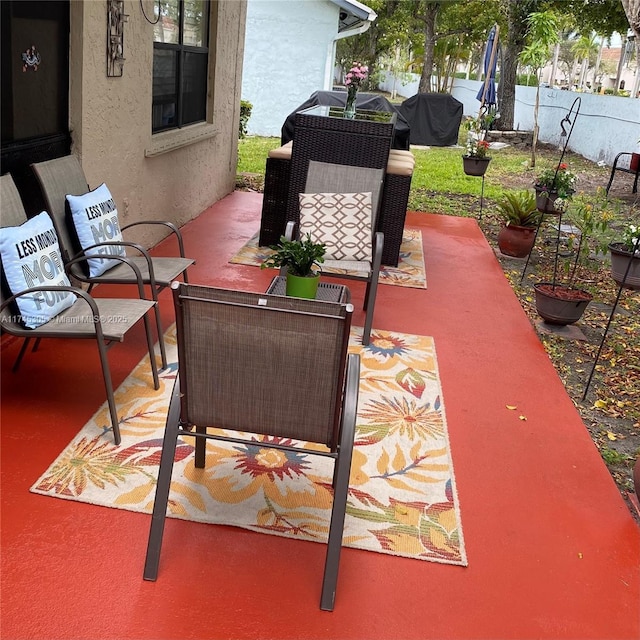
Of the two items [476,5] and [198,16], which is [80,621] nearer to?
[198,16]

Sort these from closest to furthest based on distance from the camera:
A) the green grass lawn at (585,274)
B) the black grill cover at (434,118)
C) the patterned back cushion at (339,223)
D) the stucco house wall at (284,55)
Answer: the green grass lawn at (585,274) < the patterned back cushion at (339,223) < the stucco house wall at (284,55) < the black grill cover at (434,118)

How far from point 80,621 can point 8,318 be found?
4.93 feet

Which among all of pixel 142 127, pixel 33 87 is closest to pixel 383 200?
pixel 142 127

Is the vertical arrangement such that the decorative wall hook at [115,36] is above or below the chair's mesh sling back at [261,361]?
above

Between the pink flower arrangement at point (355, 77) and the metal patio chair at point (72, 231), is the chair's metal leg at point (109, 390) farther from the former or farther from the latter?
the pink flower arrangement at point (355, 77)

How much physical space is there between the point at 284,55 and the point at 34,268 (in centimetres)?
1350

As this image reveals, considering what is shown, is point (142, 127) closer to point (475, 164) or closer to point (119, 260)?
point (119, 260)

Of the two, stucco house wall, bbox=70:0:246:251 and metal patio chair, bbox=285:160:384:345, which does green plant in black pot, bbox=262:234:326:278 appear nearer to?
metal patio chair, bbox=285:160:384:345

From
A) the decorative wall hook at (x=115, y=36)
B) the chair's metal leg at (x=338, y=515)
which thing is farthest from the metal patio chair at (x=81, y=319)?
the decorative wall hook at (x=115, y=36)

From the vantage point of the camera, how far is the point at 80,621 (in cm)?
205

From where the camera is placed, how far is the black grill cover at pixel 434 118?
1599 centimetres

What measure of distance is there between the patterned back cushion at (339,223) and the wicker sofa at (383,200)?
0.87 metres

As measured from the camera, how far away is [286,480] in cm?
287

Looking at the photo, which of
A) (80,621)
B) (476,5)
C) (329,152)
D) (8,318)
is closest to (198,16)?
(329,152)
